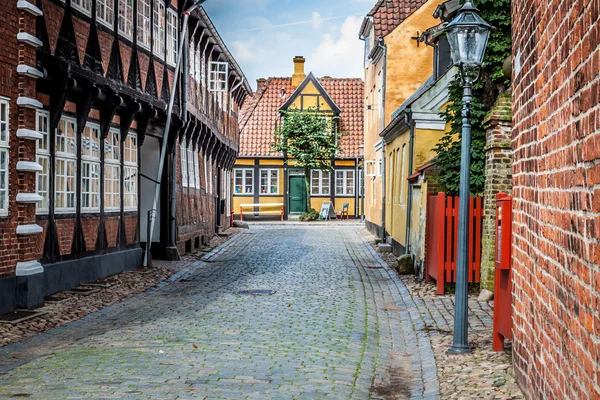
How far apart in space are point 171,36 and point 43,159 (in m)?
8.77

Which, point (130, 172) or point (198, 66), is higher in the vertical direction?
point (198, 66)

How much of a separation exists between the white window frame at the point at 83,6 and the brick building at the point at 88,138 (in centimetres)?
3

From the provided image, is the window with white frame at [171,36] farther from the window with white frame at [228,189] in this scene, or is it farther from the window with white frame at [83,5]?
the window with white frame at [228,189]

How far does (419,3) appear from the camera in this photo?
29.3 m

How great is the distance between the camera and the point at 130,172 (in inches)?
707

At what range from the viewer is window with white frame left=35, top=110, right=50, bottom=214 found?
12797 mm

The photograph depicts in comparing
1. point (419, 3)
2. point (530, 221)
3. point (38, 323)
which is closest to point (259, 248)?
point (419, 3)

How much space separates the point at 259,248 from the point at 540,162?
19842 millimetres

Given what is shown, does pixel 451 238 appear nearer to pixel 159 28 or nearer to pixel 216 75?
pixel 159 28

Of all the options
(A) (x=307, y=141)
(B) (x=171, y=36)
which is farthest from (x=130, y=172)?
(A) (x=307, y=141)

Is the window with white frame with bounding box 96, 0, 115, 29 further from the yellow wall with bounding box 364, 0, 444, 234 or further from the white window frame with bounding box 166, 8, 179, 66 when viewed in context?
the yellow wall with bounding box 364, 0, 444, 234

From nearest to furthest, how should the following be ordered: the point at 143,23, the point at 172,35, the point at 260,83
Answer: the point at 143,23, the point at 172,35, the point at 260,83

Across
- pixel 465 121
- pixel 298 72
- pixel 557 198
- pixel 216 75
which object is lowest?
pixel 557 198

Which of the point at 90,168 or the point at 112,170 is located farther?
the point at 112,170
